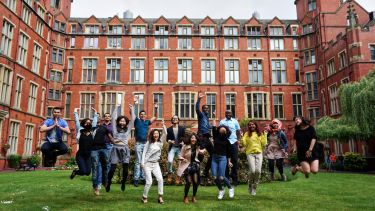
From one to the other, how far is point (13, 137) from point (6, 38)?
25.9 ft

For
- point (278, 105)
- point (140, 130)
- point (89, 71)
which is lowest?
point (140, 130)

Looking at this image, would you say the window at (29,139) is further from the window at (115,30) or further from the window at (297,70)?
the window at (297,70)

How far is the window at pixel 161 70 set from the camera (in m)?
32.4

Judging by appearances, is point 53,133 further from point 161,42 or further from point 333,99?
point 333,99

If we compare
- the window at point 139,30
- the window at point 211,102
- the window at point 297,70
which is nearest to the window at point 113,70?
the window at point 139,30

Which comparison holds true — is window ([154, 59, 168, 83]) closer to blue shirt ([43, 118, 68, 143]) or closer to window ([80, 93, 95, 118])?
window ([80, 93, 95, 118])

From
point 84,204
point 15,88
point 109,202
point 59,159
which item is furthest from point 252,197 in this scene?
point 59,159

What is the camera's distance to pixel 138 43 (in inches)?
1299

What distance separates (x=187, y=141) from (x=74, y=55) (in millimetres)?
28481

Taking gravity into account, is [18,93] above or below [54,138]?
above

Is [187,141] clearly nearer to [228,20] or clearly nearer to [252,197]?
[252,197]

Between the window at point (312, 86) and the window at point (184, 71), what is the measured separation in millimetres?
12729

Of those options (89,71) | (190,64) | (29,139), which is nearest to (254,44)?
(190,64)

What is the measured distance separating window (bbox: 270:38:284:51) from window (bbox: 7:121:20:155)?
2645 cm
